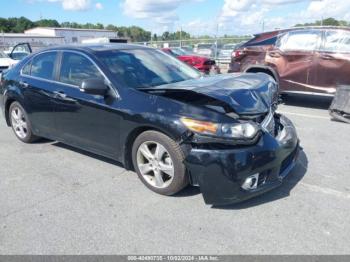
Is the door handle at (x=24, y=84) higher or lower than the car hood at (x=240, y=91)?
lower

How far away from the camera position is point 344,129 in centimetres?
592

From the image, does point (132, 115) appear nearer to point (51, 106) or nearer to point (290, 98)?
point (51, 106)

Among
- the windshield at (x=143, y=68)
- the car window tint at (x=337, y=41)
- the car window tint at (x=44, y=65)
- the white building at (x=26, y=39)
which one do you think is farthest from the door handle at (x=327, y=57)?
the white building at (x=26, y=39)

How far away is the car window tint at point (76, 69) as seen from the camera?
4.05m

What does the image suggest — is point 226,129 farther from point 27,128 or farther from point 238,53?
point 238,53

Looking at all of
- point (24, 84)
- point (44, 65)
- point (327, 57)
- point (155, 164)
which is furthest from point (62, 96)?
point (327, 57)

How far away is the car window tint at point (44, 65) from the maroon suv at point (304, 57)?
16.8 feet

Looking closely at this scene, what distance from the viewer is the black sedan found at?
3.06 metres

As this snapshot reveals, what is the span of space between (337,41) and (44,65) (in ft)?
19.7

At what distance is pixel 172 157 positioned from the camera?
3.30 metres

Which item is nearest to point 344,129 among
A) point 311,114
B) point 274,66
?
point 311,114

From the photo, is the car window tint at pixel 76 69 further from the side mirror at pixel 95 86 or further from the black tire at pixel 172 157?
the black tire at pixel 172 157

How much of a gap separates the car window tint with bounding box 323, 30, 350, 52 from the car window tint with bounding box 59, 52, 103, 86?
18.0ft

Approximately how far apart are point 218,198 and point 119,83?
1.70 m
